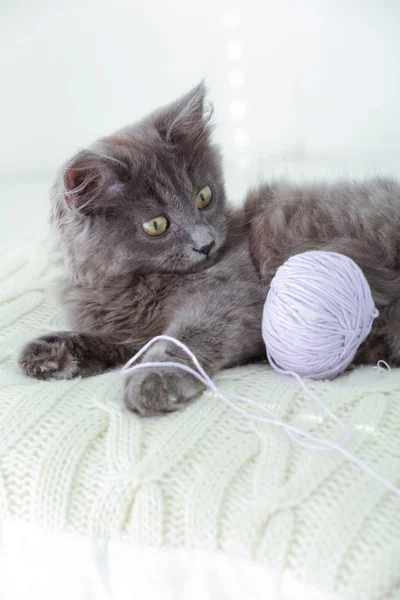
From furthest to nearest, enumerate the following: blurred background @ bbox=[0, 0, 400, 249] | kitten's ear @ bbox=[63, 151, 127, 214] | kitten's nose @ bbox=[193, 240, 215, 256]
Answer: blurred background @ bbox=[0, 0, 400, 249] < kitten's nose @ bbox=[193, 240, 215, 256] < kitten's ear @ bbox=[63, 151, 127, 214]

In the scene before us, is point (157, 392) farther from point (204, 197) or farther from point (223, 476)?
point (204, 197)

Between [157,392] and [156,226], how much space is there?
43 cm

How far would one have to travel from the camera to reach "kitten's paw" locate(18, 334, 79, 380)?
1.38 meters

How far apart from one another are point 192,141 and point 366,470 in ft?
3.07

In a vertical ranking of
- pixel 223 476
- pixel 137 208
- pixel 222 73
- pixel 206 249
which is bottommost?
pixel 223 476

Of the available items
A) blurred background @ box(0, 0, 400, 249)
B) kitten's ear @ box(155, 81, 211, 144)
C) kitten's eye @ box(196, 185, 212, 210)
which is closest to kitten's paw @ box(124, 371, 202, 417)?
kitten's eye @ box(196, 185, 212, 210)

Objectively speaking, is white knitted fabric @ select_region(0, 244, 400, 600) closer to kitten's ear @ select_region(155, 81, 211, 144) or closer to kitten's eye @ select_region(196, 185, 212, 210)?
kitten's eye @ select_region(196, 185, 212, 210)

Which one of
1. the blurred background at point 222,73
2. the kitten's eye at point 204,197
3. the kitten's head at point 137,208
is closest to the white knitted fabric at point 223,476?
the kitten's head at point 137,208

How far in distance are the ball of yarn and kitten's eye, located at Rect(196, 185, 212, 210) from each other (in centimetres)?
33

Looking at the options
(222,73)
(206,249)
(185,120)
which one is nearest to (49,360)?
(206,249)

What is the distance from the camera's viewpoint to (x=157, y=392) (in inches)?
46.6

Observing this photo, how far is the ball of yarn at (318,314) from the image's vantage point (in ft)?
4.11

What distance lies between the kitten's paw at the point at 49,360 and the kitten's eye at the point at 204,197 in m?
0.46

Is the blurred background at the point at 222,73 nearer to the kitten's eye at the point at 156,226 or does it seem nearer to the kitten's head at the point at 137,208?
the kitten's head at the point at 137,208
